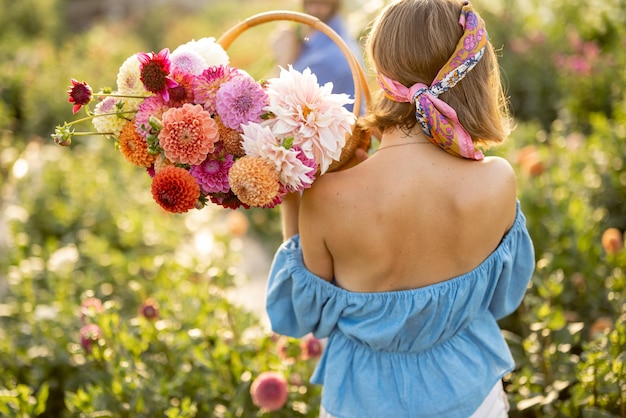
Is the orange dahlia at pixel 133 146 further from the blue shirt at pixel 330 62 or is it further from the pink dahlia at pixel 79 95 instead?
the blue shirt at pixel 330 62

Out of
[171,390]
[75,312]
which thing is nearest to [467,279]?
[171,390]

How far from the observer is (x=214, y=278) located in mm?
2461

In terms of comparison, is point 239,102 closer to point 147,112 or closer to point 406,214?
point 147,112

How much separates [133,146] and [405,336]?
0.79 metres

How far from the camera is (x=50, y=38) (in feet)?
36.6

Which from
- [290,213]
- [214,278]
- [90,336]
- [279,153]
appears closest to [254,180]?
[279,153]

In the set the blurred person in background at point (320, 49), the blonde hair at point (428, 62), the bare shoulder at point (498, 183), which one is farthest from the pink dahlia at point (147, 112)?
the blurred person in background at point (320, 49)

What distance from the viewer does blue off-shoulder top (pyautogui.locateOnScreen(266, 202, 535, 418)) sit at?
1566 mm

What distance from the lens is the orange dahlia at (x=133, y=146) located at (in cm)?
138

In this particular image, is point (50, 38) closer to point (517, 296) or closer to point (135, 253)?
point (135, 253)

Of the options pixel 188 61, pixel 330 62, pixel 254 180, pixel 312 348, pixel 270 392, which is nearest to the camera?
pixel 254 180

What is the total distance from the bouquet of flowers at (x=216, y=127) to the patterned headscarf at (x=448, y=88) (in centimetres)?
16

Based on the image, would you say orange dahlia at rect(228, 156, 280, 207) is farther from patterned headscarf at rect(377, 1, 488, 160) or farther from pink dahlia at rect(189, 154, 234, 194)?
patterned headscarf at rect(377, 1, 488, 160)

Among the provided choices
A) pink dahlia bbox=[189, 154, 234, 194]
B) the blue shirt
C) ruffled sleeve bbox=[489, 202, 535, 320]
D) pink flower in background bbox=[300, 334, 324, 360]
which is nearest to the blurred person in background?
the blue shirt
